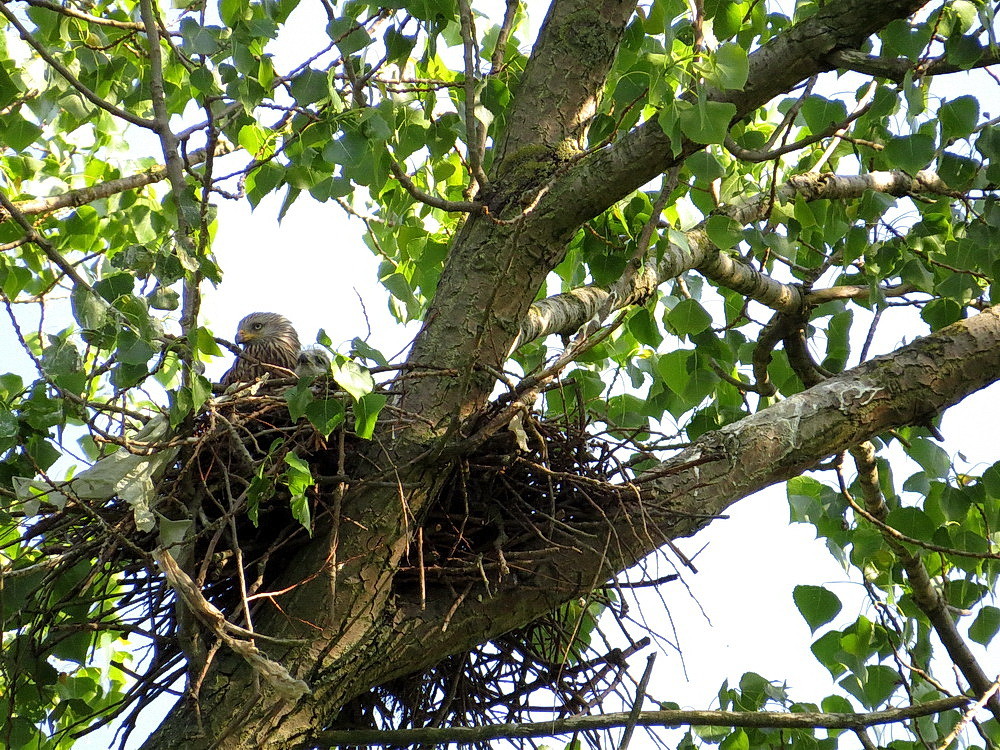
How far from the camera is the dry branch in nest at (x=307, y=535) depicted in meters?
2.27

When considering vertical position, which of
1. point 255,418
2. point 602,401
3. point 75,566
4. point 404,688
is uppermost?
point 602,401

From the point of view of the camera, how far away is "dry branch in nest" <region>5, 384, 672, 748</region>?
2.27 meters

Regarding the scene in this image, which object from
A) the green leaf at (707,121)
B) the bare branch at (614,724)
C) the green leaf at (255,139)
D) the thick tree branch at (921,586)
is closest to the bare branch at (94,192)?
the green leaf at (255,139)

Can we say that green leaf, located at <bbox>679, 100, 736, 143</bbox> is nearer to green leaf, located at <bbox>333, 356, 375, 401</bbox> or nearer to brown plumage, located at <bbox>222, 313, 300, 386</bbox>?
green leaf, located at <bbox>333, 356, 375, 401</bbox>

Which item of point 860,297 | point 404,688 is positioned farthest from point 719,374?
point 404,688

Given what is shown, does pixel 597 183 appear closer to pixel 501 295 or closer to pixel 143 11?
pixel 501 295

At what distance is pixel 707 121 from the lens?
2080mm

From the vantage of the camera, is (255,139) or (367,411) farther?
(255,139)

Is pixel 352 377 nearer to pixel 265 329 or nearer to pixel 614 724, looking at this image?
pixel 614 724

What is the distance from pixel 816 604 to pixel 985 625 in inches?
22.5

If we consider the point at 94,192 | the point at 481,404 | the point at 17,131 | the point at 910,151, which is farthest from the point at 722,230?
the point at 17,131

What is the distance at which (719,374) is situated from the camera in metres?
3.26

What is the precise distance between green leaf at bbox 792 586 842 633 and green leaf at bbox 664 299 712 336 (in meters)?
0.82

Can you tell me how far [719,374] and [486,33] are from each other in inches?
60.5
